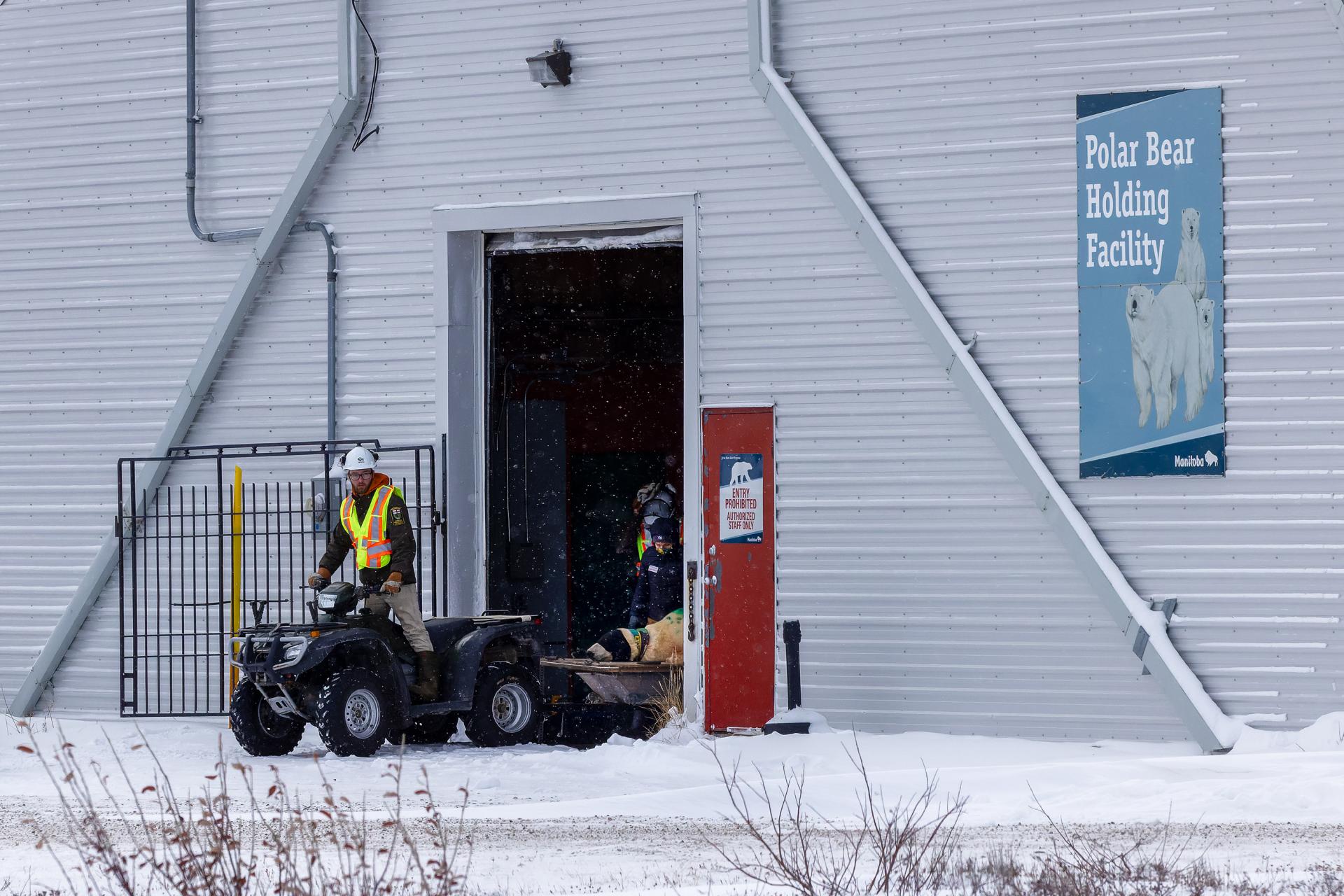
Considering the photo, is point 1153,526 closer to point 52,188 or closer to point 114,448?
point 114,448

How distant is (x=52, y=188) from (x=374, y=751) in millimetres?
6491

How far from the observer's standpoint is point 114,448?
48.9 feet

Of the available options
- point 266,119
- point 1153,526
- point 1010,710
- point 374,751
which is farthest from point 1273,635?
point 266,119

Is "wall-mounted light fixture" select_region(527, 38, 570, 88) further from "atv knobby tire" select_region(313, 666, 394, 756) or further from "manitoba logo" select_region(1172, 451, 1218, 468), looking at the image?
"manitoba logo" select_region(1172, 451, 1218, 468)

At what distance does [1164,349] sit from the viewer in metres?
12.1

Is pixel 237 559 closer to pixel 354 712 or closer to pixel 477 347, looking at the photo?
pixel 477 347

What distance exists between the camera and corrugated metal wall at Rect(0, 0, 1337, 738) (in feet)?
39.8

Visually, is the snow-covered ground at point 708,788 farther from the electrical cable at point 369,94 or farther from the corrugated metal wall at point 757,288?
the electrical cable at point 369,94

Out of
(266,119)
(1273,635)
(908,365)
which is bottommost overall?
(1273,635)

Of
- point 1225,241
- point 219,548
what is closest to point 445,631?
point 219,548

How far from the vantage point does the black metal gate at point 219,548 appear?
13.9 meters

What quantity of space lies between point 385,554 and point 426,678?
36.3 inches

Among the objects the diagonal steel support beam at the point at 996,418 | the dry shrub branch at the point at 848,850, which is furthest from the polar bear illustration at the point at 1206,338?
the dry shrub branch at the point at 848,850

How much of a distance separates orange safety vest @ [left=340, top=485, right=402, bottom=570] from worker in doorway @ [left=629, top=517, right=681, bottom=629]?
11.0ft
